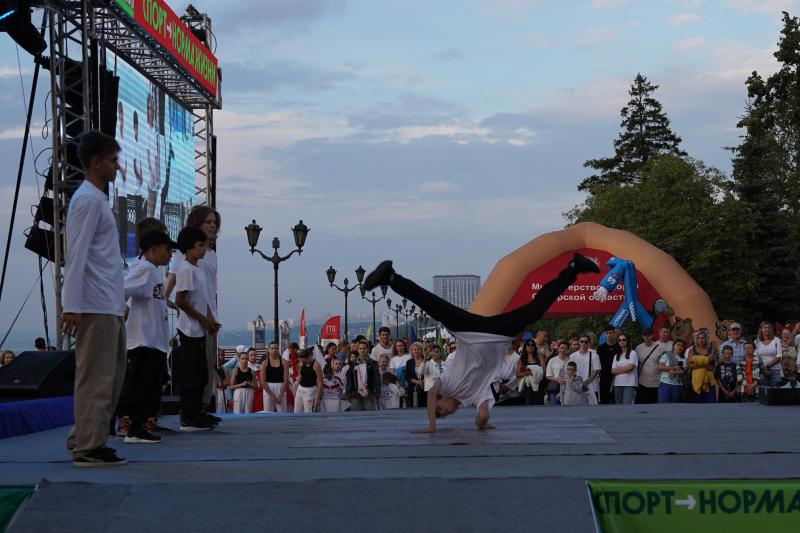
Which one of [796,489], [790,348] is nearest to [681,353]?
[790,348]

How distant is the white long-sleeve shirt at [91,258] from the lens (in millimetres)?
5680

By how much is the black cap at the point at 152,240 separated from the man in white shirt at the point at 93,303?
1456 mm

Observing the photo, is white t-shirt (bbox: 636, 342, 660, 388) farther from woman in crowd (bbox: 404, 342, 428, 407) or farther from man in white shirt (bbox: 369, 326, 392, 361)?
man in white shirt (bbox: 369, 326, 392, 361)

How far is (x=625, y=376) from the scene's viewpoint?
49.2 feet

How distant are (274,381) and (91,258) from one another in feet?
33.0

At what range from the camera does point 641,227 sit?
55344mm

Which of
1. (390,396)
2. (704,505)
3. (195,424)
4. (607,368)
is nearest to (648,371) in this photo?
(607,368)

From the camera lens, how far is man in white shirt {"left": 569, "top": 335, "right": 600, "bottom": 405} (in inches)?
608

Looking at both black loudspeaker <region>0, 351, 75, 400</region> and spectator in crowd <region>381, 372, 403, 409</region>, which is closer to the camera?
black loudspeaker <region>0, 351, 75, 400</region>

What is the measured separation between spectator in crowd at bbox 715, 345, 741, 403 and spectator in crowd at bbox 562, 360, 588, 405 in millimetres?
2000

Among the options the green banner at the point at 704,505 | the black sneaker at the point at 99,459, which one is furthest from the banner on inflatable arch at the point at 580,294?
the green banner at the point at 704,505

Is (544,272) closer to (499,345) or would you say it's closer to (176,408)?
(176,408)

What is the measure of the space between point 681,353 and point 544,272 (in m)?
12.0

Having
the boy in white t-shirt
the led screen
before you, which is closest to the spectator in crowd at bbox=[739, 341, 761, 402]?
the boy in white t-shirt
